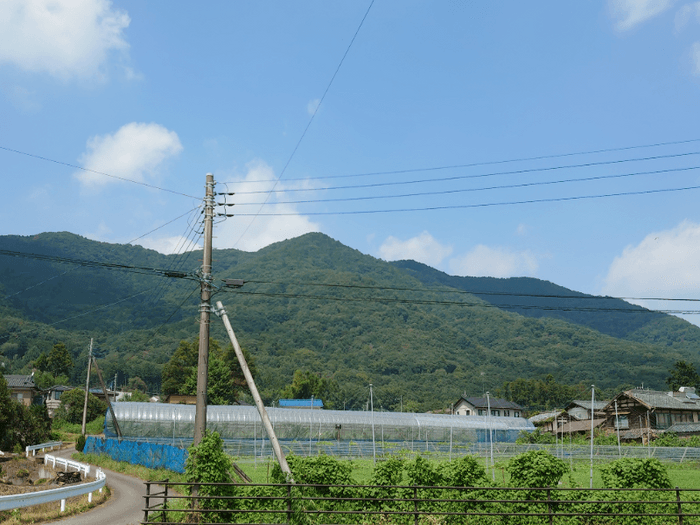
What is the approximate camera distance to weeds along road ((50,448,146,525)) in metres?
18.9

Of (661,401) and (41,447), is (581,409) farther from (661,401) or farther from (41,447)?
(41,447)

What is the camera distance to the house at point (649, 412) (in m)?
64.2

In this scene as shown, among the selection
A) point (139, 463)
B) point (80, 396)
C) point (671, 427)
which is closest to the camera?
point (139, 463)

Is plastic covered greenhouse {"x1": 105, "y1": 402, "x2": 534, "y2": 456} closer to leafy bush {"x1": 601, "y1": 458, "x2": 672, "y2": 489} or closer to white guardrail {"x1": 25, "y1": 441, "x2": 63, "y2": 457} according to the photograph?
white guardrail {"x1": 25, "y1": 441, "x2": 63, "y2": 457}

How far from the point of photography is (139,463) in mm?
37781

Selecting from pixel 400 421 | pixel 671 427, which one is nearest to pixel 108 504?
pixel 400 421

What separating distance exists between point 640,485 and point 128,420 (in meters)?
48.0

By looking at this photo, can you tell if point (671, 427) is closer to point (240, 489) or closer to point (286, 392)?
point (240, 489)

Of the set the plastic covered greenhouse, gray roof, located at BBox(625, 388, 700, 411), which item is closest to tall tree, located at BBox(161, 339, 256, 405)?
the plastic covered greenhouse

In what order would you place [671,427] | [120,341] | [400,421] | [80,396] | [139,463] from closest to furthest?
[139,463], [671,427], [400,421], [80,396], [120,341]

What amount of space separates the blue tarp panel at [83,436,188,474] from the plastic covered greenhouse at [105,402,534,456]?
633 cm

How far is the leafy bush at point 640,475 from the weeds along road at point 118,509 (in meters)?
15.3

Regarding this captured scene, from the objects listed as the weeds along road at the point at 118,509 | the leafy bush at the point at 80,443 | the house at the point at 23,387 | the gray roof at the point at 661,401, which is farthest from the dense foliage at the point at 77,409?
the gray roof at the point at 661,401

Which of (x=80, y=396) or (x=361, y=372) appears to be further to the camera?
(x=361, y=372)
